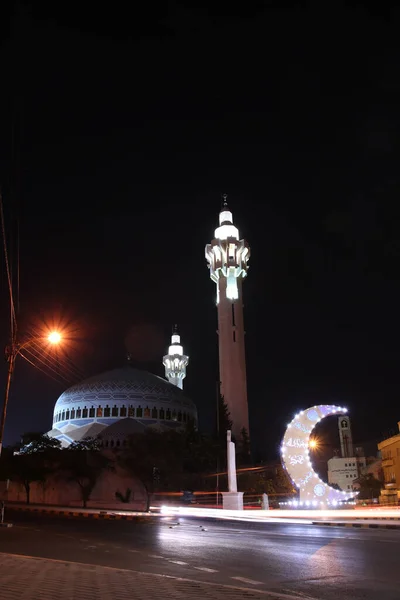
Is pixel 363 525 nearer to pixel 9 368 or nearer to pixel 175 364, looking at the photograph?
pixel 9 368

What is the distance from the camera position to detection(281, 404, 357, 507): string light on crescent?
73.8 ft

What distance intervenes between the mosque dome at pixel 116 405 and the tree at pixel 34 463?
11.3 m

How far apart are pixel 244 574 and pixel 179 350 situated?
7390 centimetres

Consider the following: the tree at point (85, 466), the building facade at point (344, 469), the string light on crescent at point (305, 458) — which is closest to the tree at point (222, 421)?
the tree at point (85, 466)

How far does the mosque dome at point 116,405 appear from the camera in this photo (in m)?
58.2

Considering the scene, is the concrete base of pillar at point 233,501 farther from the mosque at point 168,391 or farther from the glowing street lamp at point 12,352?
the mosque at point 168,391

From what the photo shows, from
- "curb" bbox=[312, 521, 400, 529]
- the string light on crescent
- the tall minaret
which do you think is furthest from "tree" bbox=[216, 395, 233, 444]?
"curb" bbox=[312, 521, 400, 529]

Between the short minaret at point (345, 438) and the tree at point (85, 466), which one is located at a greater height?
the short minaret at point (345, 438)

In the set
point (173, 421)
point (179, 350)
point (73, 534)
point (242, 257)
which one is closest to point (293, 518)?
point (73, 534)

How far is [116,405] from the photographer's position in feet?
195

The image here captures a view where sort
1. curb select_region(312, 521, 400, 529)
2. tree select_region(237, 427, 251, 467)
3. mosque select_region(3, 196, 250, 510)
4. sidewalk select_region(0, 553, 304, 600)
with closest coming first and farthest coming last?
sidewalk select_region(0, 553, 304, 600) < curb select_region(312, 521, 400, 529) < tree select_region(237, 427, 251, 467) < mosque select_region(3, 196, 250, 510)

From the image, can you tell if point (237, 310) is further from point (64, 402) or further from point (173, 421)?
point (64, 402)

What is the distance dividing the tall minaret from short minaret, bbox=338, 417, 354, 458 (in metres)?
30.1

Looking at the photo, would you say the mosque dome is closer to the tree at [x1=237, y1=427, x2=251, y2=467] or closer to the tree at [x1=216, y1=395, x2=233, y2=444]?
the tree at [x1=216, y1=395, x2=233, y2=444]
